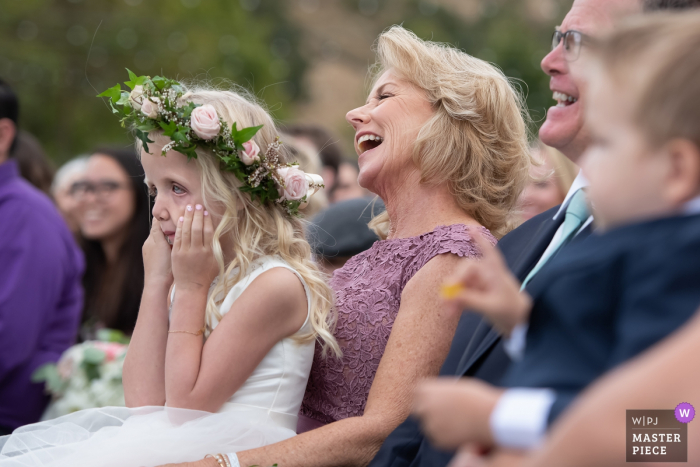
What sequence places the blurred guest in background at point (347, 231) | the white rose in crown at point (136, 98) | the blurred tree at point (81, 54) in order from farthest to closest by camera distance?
the blurred tree at point (81, 54)
the blurred guest in background at point (347, 231)
the white rose in crown at point (136, 98)

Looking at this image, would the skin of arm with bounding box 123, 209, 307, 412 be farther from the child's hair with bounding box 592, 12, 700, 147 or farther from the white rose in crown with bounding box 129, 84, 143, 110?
the child's hair with bounding box 592, 12, 700, 147

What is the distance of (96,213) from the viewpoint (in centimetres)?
525

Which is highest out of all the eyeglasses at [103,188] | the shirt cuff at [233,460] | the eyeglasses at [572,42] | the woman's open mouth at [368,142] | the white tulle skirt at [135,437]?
the eyeglasses at [103,188]

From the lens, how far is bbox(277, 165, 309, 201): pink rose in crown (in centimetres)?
261

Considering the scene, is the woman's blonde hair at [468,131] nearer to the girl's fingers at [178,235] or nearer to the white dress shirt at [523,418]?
the girl's fingers at [178,235]

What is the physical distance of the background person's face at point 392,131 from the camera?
2725 mm

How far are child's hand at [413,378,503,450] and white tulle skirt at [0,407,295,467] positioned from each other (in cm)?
121

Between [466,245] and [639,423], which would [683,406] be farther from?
[466,245]

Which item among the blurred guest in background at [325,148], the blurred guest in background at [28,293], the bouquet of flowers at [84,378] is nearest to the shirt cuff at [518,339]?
the bouquet of flowers at [84,378]

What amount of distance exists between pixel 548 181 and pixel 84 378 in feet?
10.6

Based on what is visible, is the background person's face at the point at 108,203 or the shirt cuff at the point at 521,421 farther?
the background person's face at the point at 108,203

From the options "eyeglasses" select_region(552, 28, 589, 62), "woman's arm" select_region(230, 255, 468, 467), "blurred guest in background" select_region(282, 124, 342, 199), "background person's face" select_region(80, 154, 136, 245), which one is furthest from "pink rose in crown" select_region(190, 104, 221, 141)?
"blurred guest in background" select_region(282, 124, 342, 199)

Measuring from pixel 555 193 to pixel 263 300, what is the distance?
3.09m

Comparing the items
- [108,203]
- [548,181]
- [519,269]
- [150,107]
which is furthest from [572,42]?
[108,203]
